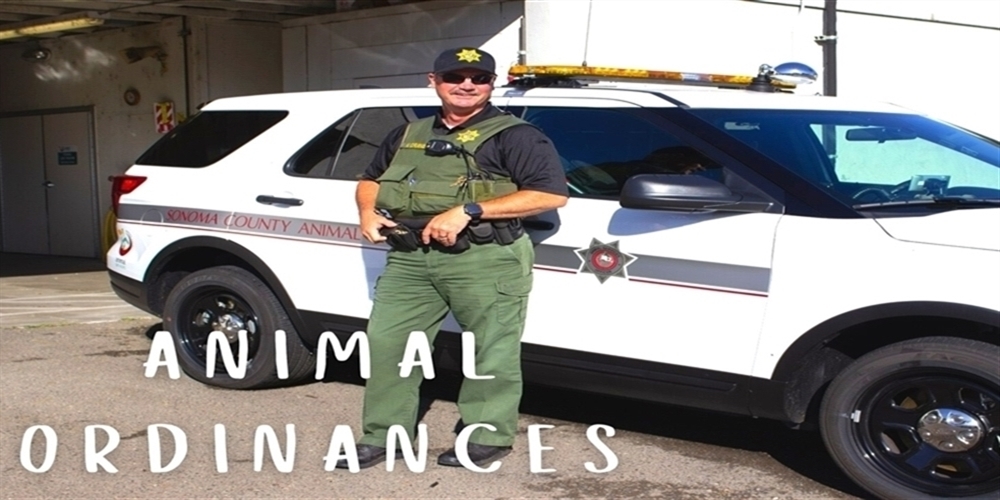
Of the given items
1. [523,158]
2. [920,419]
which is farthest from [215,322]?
[920,419]

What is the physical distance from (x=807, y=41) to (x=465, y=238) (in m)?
7.58

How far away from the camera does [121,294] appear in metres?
6.73

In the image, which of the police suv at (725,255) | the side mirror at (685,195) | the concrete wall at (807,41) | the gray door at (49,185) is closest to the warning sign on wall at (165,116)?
the gray door at (49,185)

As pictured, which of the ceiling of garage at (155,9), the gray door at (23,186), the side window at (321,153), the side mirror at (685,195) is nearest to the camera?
the side mirror at (685,195)

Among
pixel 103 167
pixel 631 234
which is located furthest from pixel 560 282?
pixel 103 167

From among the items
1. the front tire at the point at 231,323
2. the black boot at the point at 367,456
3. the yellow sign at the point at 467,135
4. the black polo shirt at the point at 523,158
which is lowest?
the black boot at the point at 367,456

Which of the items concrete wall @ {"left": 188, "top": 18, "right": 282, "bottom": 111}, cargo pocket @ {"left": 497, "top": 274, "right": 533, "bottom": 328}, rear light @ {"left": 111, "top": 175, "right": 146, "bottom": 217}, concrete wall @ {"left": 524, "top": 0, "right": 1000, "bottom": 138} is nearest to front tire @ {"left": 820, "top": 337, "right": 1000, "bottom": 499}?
cargo pocket @ {"left": 497, "top": 274, "right": 533, "bottom": 328}

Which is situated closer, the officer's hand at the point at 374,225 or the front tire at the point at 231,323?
→ the officer's hand at the point at 374,225

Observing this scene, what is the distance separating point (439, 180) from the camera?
4.73 m

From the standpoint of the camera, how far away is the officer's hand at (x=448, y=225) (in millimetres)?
4605

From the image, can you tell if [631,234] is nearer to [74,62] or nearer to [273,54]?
[273,54]

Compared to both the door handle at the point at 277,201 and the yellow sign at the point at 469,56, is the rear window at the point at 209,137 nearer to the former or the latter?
the door handle at the point at 277,201

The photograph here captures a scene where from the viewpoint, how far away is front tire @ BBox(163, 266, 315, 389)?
6031 mm

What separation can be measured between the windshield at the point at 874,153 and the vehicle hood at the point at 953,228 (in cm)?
23
